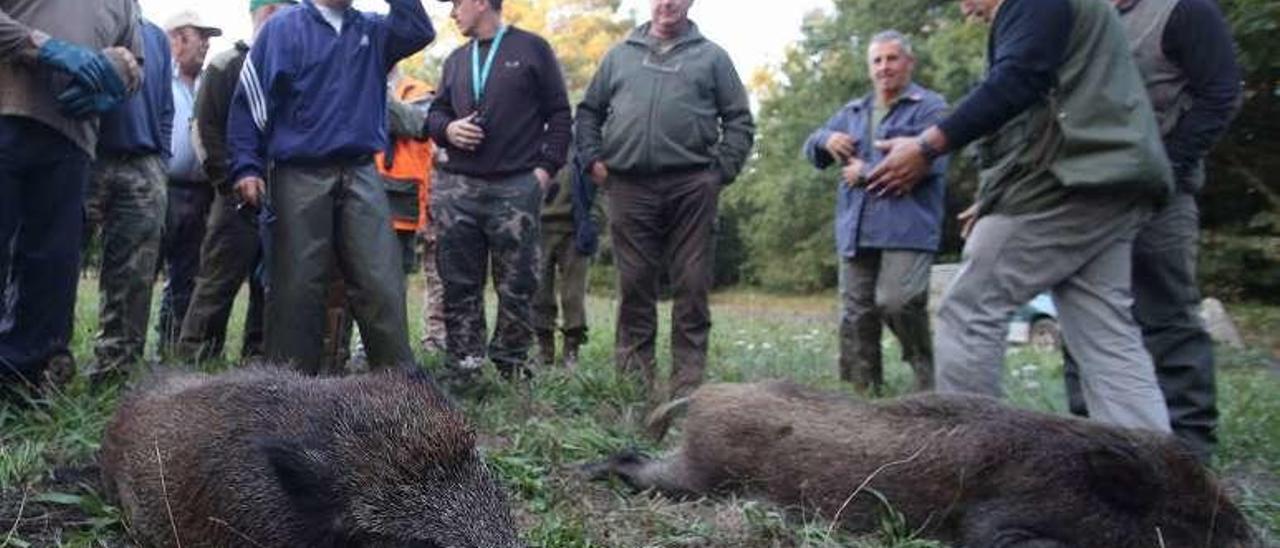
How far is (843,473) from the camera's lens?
3.87 m

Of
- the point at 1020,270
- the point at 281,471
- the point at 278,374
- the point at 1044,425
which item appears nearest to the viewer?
the point at 281,471

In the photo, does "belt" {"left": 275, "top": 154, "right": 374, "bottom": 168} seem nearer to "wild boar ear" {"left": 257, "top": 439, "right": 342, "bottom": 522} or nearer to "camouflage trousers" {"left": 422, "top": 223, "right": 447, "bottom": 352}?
"wild boar ear" {"left": 257, "top": 439, "right": 342, "bottom": 522}

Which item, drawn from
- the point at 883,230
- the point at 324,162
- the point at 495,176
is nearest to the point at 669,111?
the point at 495,176

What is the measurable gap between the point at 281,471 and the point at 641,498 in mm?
1660

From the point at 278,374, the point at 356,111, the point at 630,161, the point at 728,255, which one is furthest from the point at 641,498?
the point at 728,255

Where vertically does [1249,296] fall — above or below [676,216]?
below

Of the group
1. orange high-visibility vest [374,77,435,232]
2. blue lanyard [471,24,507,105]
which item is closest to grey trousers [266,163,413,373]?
blue lanyard [471,24,507,105]

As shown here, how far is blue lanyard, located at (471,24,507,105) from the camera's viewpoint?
249 inches

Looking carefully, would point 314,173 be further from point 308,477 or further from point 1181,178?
point 1181,178

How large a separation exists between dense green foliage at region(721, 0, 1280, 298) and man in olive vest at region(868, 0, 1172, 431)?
618 centimetres

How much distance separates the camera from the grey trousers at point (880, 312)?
22.5 feet

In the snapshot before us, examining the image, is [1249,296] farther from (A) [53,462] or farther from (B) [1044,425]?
(A) [53,462]

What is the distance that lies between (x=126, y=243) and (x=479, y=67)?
2072mm

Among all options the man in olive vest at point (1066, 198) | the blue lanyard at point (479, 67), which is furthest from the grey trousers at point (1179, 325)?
the blue lanyard at point (479, 67)
